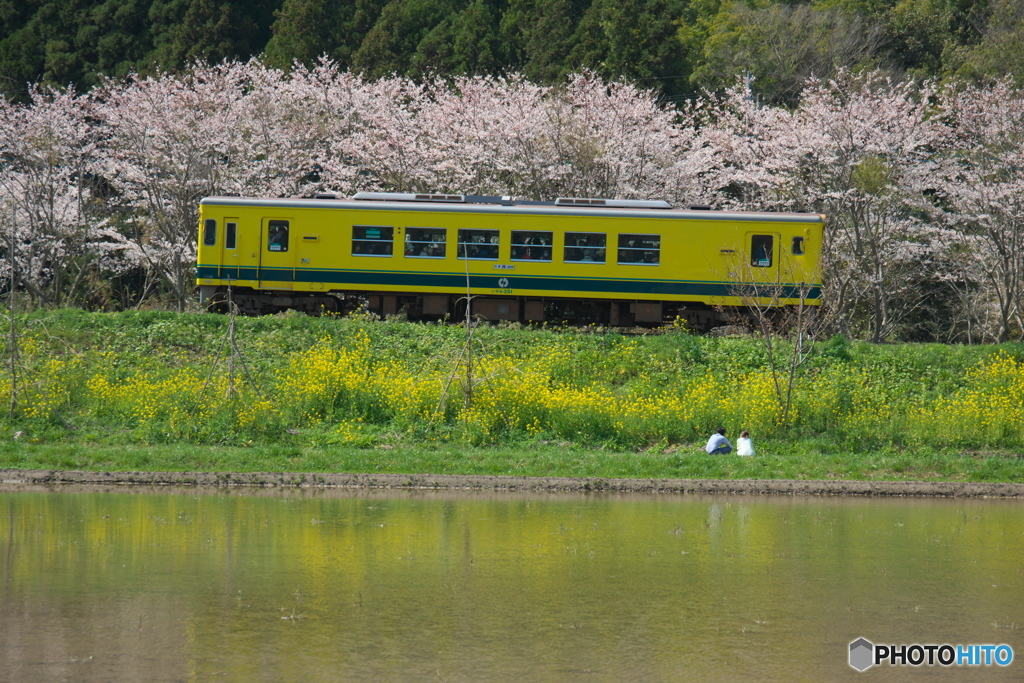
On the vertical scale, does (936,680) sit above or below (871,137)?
below

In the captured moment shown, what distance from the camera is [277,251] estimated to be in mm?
21828

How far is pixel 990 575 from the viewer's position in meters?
8.86

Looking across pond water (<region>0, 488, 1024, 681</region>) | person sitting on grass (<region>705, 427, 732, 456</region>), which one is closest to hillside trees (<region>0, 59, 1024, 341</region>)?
person sitting on grass (<region>705, 427, 732, 456</region>)

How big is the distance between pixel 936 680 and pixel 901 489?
7.87 meters

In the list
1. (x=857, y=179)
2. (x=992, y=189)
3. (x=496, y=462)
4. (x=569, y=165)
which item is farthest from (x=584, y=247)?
(x=992, y=189)

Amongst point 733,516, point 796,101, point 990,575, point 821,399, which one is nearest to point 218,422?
point 733,516

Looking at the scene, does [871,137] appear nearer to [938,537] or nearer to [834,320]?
[834,320]

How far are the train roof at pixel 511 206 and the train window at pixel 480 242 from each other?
1.43 feet

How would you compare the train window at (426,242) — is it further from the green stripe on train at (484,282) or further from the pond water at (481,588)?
the pond water at (481,588)

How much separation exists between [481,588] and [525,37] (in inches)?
1397

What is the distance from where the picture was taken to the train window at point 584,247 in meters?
21.6

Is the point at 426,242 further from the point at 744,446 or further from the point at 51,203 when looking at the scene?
→ the point at 51,203

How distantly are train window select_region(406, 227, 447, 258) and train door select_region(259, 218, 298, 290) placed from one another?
94.2 inches

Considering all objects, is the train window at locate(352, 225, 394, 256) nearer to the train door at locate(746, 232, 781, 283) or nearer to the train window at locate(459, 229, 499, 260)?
the train window at locate(459, 229, 499, 260)
